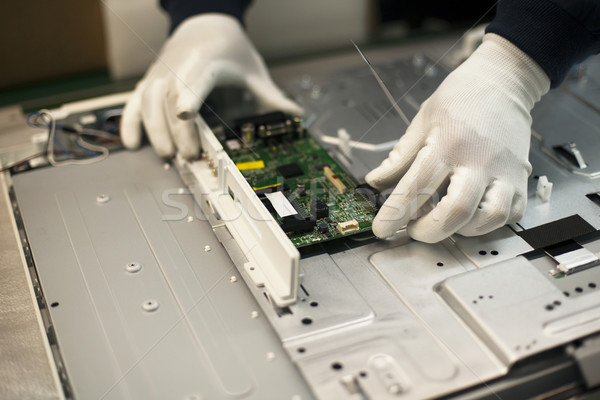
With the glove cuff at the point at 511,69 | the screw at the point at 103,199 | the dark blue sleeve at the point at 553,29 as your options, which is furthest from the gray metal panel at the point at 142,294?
the dark blue sleeve at the point at 553,29

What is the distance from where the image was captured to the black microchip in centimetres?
213

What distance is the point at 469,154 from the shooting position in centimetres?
186

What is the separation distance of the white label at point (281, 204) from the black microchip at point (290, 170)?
0.14 m

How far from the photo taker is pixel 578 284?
67.3 inches

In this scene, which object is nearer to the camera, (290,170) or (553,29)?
(553,29)

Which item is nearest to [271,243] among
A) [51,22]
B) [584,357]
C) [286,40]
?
[584,357]

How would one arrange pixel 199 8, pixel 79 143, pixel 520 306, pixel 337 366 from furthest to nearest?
pixel 199 8 → pixel 79 143 → pixel 520 306 → pixel 337 366

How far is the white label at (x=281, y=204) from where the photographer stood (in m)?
1.90

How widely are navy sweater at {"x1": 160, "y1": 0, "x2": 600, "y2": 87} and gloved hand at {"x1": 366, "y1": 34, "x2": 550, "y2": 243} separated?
0.12 ft

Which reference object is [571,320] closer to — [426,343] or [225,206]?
[426,343]

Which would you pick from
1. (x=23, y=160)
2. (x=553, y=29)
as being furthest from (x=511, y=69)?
(x=23, y=160)

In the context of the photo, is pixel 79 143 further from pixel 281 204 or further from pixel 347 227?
pixel 347 227

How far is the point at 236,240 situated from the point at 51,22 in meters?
2.74

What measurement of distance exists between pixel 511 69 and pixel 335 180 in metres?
0.70
